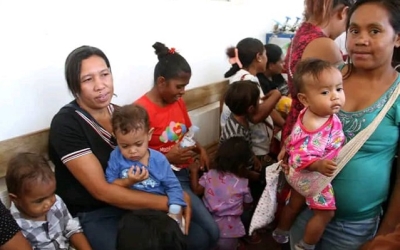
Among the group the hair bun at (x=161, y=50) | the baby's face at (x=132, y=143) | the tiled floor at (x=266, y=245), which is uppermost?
the hair bun at (x=161, y=50)

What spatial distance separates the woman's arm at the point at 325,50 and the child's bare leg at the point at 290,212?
0.56m

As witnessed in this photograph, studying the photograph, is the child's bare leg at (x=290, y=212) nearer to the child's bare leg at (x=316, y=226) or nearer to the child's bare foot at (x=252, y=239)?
the child's bare leg at (x=316, y=226)

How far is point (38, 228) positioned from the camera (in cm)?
146

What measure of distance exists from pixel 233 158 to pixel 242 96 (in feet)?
1.40

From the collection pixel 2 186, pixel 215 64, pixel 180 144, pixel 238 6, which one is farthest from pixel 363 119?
pixel 238 6

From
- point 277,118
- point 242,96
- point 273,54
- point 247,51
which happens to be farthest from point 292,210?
point 273,54

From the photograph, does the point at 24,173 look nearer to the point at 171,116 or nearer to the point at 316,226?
the point at 171,116

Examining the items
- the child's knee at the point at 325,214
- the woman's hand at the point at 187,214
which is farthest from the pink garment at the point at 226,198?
the child's knee at the point at 325,214

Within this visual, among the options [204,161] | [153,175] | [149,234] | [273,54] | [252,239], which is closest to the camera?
[149,234]

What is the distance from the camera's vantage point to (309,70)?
1.40m

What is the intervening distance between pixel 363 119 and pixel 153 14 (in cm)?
152

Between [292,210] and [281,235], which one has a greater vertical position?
[292,210]

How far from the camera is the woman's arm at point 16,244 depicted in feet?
4.04

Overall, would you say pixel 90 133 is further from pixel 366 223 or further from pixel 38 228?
pixel 366 223
